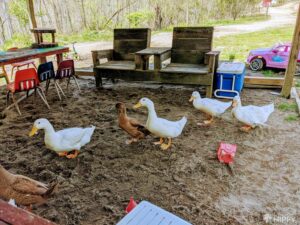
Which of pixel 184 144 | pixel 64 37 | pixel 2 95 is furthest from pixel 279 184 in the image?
pixel 64 37

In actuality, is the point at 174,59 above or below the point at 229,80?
above

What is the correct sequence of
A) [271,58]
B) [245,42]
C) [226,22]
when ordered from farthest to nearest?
[226,22]
[245,42]
[271,58]

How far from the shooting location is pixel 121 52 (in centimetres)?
475

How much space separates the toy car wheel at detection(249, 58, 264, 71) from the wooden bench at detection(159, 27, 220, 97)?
1.76m

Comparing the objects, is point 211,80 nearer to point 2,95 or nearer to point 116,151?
point 116,151

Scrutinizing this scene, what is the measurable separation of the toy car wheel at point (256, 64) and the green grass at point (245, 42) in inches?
23.9

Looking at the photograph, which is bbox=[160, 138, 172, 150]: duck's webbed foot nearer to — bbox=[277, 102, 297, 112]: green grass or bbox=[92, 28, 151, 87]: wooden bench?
bbox=[277, 102, 297, 112]: green grass

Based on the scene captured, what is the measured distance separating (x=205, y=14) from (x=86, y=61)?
5877mm

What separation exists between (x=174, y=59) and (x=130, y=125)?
91.7 inches

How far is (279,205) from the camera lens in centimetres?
180

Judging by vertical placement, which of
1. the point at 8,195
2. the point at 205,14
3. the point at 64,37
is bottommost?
the point at 8,195

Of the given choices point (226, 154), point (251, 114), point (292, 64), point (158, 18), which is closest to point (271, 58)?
point (292, 64)

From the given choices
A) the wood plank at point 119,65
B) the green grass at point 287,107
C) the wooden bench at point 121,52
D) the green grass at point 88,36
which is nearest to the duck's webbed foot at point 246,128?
the green grass at point 287,107

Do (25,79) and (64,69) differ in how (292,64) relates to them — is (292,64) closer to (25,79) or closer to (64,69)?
(64,69)
